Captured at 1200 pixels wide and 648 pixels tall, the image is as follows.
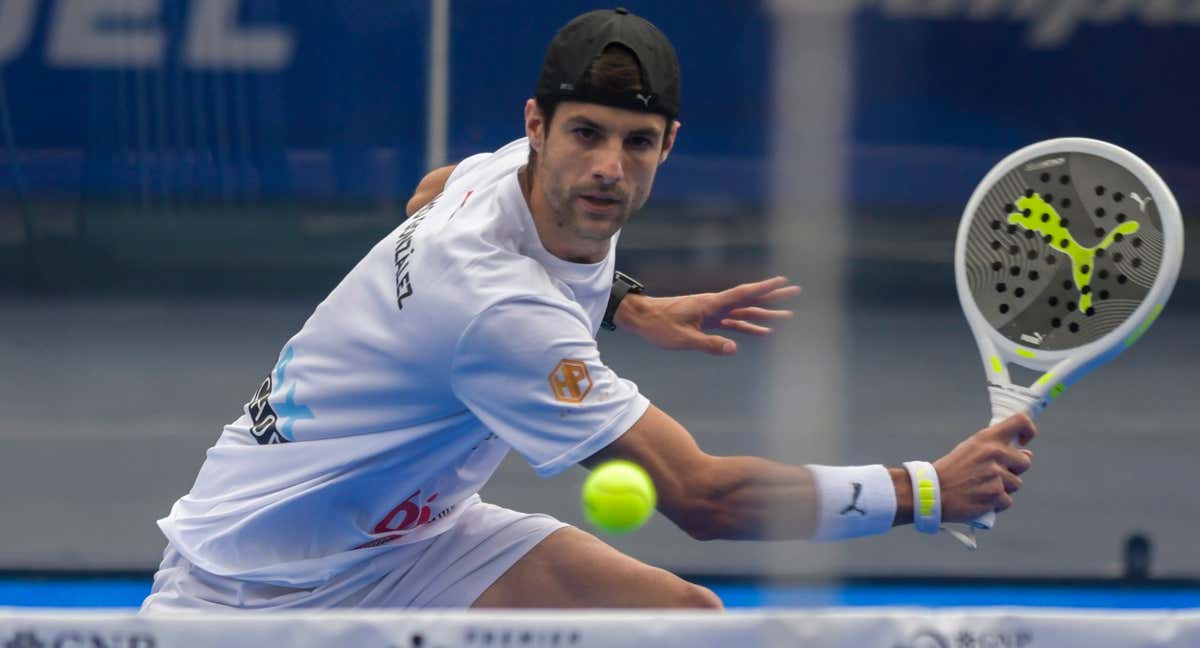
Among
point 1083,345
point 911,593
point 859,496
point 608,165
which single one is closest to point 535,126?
point 608,165

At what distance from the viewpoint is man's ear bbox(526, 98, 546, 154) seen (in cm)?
226

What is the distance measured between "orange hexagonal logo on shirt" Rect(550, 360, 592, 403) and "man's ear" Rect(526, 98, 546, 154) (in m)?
0.33

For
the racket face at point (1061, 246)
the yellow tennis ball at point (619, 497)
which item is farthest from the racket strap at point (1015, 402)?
the yellow tennis ball at point (619, 497)

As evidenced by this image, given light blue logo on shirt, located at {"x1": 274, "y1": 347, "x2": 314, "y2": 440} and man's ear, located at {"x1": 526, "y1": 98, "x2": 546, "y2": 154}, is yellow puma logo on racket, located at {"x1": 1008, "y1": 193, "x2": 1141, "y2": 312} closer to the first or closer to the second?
man's ear, located at {"x1": 526, "y1": 98, "x2": 546, "y2": 154}

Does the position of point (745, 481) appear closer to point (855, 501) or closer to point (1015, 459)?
point (855, 501)

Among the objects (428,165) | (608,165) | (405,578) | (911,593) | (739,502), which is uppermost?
(608,165)

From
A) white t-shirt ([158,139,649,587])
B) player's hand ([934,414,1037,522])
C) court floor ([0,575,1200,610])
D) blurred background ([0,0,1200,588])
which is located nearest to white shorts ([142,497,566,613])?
white t-shirt ([158,139,649,587])

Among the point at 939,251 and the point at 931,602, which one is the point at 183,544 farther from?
the point at 939,251

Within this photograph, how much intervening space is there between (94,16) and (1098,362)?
574 cm

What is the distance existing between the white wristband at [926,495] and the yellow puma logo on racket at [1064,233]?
0.55m

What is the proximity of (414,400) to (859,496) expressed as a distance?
0.59 meters

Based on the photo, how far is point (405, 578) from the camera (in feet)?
8.04

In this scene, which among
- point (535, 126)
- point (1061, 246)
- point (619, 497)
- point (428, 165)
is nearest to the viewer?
point (619, 497)

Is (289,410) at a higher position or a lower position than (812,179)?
lower
